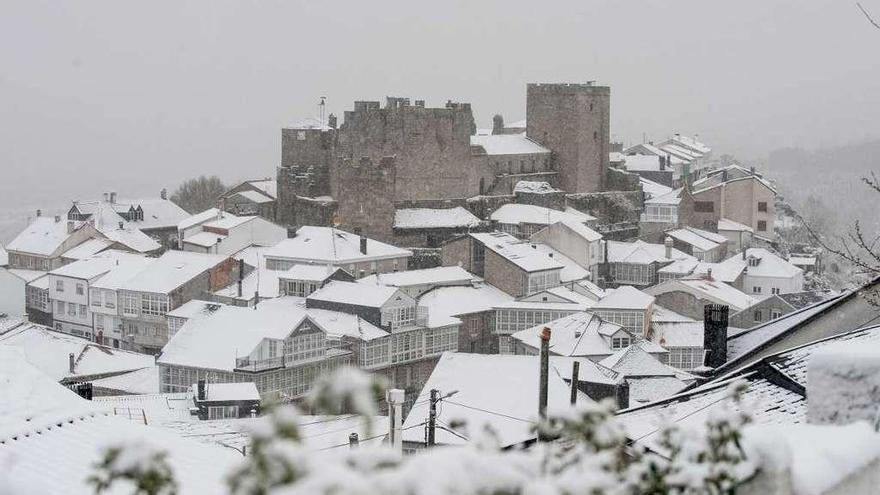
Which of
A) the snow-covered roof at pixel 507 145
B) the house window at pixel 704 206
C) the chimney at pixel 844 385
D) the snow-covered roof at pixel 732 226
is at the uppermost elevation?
the chimney at pixel 844 385

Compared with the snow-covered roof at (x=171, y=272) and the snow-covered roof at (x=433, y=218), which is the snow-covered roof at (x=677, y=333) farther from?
the snow-covered roof at (x=171, y=272)

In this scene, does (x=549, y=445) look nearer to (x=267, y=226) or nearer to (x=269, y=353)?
(x=269, y=353)

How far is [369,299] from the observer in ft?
119

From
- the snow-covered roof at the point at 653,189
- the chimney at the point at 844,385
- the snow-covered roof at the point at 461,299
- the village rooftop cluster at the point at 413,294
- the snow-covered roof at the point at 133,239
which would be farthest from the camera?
the snow-covered roof at the point at 653,189

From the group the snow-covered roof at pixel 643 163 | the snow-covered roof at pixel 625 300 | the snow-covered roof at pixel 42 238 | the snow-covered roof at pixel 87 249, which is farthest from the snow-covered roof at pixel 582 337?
the snow-covered roof at pixel 643 163

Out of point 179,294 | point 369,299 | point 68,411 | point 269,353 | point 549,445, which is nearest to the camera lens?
point 549,445

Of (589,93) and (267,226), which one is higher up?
(589,93)

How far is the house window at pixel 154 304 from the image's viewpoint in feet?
134

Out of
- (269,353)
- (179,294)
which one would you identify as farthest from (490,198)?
(269,353)

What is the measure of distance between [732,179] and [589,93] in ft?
33.4

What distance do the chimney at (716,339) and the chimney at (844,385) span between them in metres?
7.63

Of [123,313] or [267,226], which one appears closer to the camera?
[123,313]

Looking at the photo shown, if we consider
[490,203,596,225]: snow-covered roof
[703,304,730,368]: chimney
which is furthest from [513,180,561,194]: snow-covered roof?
[703,304,730,368]: chimney

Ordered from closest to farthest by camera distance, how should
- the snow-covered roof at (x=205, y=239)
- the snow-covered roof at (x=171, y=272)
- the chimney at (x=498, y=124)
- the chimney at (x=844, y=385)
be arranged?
the chimney at (x=844, y=385) < the snow-covered roof at (x=171, y=272) < the snow-covered roof at (x=205, y=239) < the chimney at (x=498, y=124)
